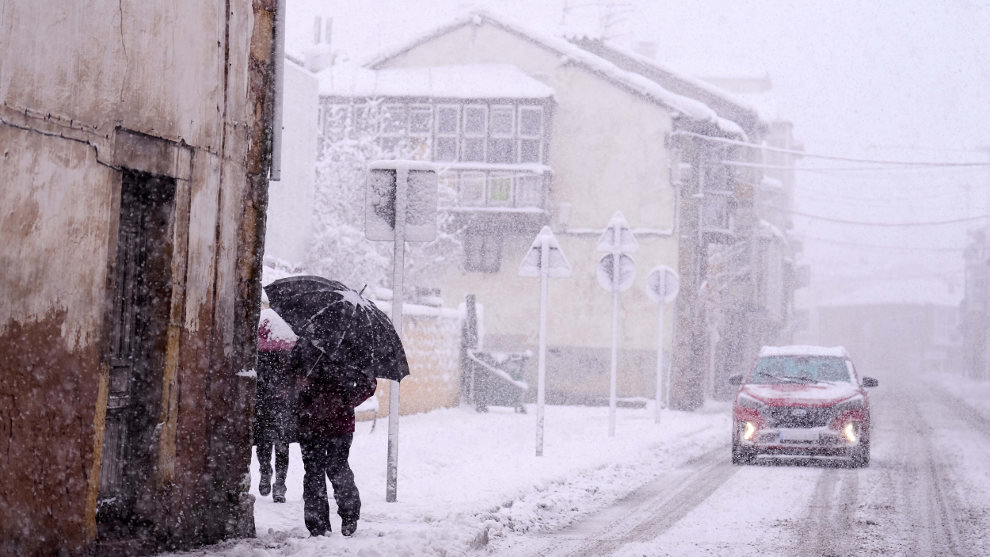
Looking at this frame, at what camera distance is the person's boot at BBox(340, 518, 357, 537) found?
844 cm

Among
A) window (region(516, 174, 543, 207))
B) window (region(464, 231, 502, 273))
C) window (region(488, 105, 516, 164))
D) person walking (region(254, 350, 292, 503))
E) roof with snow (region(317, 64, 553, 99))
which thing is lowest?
person walking (region(254, 350, 292, 503))

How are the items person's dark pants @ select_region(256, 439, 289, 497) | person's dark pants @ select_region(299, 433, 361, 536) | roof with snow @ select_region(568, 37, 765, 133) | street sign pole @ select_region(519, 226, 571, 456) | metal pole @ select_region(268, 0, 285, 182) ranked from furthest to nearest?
roof with snow @ select_region(568, 37, 765, 133)
street sign pole @ select_region(519, 226, 571, 456)
person's dark pants @ select_region(256, 439, 289, 497)
metal pole @ select_region(268, 0, 285, 182)
person's dark pants @ select_region(299, 433, 361, 536)

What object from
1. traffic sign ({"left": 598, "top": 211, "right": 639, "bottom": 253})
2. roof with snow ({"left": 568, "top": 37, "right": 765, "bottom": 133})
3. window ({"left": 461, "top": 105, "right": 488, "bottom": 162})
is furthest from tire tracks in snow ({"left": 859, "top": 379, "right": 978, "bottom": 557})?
roof with snow ({"left": 568, "top": 37, "right": 765, "bottom": 133})

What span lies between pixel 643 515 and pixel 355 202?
27.0 metres

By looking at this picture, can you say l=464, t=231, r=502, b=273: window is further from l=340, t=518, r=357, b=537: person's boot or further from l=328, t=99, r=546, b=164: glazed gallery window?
l=340, t=518, r=357, b=537: person's boot

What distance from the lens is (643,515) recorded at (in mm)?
10977

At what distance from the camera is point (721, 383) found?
4591cm

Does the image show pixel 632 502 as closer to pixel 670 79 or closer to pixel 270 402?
pixel 270 402

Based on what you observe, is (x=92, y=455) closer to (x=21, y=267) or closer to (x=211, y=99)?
(x=21, y=267)

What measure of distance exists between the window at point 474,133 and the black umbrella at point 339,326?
28114mm

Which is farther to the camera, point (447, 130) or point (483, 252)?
point (483, 252)

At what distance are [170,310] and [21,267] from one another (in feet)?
4.45

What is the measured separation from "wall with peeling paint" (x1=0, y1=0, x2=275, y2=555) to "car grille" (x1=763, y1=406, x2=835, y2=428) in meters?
9.13

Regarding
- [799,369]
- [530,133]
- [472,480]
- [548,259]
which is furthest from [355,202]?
[472,480]
